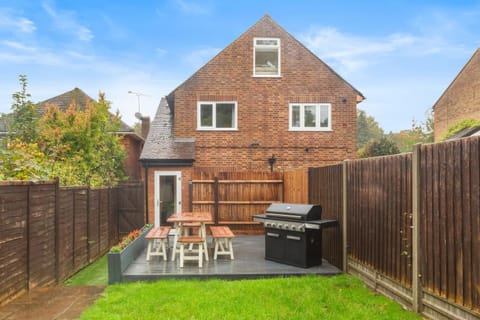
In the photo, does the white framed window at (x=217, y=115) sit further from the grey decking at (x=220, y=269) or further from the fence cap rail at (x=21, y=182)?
the fence cap rail at (x=21, y=182)

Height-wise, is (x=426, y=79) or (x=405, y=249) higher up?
(x=426, y=79)

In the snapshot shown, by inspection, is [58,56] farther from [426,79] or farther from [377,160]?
[426,79]

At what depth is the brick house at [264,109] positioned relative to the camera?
13836 millimetres

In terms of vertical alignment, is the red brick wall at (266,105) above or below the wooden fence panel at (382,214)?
above

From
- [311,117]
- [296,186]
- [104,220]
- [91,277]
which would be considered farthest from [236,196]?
[91,277]

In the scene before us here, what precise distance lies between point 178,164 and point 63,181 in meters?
4.73

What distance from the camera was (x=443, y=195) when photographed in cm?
436

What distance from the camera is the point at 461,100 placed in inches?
989

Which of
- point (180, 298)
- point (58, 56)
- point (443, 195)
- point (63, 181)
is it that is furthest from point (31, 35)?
point (443, 195)

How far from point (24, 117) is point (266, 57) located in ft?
Result: 31.0

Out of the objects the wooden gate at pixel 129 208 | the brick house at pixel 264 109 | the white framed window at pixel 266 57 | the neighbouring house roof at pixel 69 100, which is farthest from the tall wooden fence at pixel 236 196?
the neighbouring house roof at pixel 69 100

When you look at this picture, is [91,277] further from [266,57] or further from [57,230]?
[266,57]

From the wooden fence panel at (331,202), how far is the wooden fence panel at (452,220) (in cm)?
283

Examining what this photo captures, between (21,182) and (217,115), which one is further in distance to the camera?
(217,115)
